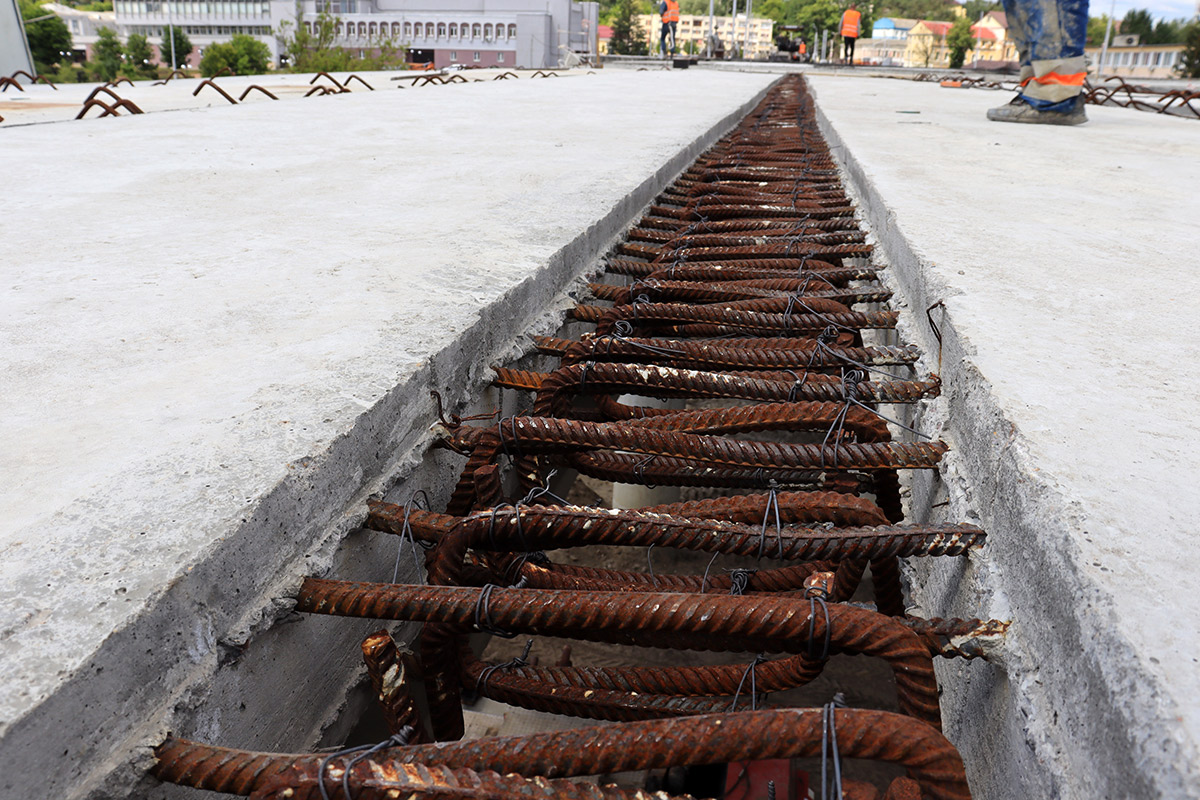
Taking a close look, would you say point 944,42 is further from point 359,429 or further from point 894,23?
point 359,429

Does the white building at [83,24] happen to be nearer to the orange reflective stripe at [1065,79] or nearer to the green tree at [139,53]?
the green tree at [139,53]

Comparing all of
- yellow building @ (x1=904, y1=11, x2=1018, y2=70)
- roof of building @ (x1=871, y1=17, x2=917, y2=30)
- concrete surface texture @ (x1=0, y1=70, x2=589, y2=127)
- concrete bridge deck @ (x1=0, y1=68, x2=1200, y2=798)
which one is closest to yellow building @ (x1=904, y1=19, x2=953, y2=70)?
yellow building @ (x1=904, y1=11, x2=1018, y2=70)

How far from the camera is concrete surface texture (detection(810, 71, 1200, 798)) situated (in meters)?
0.95

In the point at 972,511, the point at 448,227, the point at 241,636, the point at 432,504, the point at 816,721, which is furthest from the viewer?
the point at 448,227

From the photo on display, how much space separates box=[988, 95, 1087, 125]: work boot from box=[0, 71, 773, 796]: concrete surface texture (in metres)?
5.37

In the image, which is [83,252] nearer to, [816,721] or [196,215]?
[196,215]

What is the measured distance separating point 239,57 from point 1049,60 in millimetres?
42558

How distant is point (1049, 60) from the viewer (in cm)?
728

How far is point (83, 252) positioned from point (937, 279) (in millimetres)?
2505

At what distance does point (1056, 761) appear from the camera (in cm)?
104

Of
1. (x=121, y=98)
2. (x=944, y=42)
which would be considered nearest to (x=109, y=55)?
(x=121, y=98)

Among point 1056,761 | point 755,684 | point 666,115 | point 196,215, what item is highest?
point 666,115

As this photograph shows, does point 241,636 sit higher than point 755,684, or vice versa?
point 241,636

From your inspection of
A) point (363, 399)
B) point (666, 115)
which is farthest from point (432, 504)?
point (666, 115)
